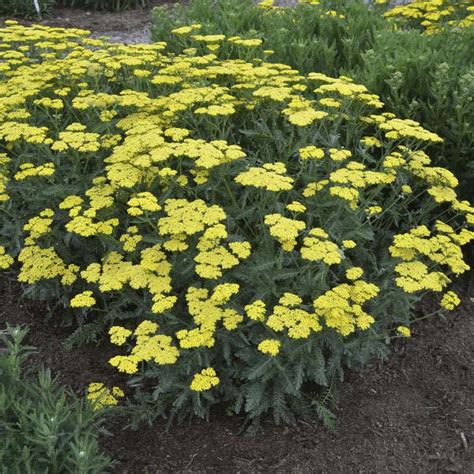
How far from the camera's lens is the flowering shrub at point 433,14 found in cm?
524

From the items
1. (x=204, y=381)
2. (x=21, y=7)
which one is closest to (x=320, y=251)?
(x=204, y=381)

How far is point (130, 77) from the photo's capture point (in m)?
3.98

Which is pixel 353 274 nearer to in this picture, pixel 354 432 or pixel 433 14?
pixel 354 432

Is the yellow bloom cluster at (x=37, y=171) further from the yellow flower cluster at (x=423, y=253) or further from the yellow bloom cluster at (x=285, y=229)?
the yellow flower cluster at (x=423, y=253)

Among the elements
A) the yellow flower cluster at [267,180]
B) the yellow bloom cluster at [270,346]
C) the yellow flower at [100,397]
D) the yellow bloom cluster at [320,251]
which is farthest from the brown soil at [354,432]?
the yellow flower cluster at [267,180]

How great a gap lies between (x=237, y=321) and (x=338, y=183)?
98 cm

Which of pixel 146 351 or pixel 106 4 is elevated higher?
pixel 146 351

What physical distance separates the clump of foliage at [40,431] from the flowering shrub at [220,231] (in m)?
0.29

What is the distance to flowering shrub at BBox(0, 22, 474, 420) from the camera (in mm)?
2719

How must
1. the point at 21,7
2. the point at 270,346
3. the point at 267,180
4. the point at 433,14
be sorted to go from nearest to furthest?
the point at 270,346, the point at 267,180, the point at 433,14, the point at 21,7

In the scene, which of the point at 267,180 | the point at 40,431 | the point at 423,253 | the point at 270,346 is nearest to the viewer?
the point at 40,431

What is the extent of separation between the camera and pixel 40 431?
2270 millimetres

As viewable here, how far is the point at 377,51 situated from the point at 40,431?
11.4ft

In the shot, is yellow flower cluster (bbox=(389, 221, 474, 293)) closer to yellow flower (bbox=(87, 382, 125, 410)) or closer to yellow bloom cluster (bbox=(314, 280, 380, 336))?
yellow bloom cluster (bbox=(314, 280, 380, 336))
